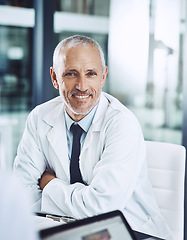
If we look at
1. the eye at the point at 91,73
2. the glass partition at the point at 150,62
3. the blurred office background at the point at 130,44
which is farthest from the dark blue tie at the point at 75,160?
the glass partition at the point at 150,62

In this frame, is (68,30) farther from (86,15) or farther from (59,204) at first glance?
(59,204)

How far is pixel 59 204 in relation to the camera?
1.41 m

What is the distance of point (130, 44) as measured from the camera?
8.85 ft

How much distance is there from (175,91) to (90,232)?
205 centimetres

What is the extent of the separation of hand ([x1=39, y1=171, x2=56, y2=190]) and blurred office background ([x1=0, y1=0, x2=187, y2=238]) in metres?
0.91

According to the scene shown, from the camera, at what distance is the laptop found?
2.15ft

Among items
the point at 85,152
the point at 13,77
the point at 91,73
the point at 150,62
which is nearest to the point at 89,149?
the point at 85,152

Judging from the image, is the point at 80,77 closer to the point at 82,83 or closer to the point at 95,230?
the point at 82,83

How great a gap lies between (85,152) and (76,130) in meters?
0.13

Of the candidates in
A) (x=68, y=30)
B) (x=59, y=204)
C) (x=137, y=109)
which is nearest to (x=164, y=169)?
(x=59, y=204)

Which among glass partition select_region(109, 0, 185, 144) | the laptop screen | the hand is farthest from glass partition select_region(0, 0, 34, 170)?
the laptop screen

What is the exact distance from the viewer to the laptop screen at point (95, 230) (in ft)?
2.15

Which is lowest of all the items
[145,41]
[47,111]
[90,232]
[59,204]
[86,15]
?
[59,204]

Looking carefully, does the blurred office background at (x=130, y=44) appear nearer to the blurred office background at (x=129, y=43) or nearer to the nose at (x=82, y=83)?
the blurred office background at (x=129, y=43)
